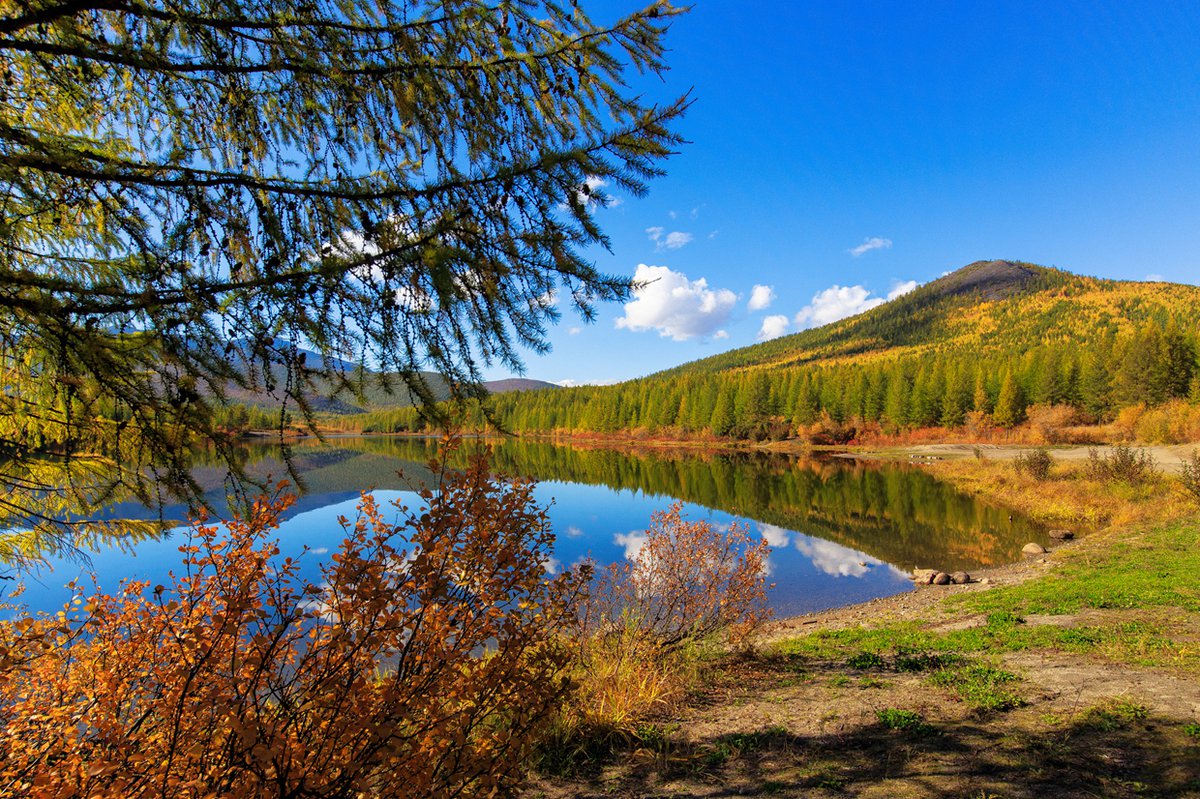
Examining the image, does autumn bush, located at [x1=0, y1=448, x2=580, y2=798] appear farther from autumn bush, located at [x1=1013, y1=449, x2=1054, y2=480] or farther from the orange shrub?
autumn bush, located at [x1=1013, y1=449, x2=1054, y2=480]

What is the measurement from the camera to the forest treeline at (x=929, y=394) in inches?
2089

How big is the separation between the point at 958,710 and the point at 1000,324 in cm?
19512

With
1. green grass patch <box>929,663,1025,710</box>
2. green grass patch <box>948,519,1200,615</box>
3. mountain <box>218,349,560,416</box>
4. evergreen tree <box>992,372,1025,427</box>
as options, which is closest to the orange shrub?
green grass patch <box>929,663,1025,710</box>

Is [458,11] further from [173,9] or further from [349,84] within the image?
[173,9]

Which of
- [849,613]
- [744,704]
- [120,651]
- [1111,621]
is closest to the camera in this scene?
[120,651]

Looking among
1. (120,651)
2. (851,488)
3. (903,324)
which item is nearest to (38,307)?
(120,651)

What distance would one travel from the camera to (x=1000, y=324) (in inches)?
6309

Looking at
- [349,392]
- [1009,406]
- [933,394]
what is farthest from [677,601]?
[933,394]

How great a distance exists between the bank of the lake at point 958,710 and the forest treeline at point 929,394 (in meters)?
42.8

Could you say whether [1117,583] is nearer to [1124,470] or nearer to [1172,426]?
[1124,470]

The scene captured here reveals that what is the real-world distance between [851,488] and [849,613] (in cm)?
2310

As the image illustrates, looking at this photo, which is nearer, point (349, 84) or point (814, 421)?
point (349, 84)

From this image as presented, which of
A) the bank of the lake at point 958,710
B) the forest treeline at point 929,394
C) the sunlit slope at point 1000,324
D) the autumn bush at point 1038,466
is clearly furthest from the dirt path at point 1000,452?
the sunlit slope at point 1000,324

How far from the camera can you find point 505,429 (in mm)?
2451
